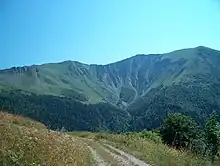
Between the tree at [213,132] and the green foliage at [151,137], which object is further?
the green foliage at [151,137]

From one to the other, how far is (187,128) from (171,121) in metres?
3.86

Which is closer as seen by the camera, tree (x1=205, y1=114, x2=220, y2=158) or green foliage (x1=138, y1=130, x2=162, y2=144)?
tree (x1=205, y1=114, x2=220, y2=158)

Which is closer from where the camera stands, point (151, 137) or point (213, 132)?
point (213, 132)

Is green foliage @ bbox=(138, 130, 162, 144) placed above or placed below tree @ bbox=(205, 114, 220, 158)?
below

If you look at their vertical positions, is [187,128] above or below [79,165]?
below

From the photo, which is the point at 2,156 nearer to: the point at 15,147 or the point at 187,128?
the point at 15,147

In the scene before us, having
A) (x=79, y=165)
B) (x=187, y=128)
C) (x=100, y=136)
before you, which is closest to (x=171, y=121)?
(x=187, y=128)

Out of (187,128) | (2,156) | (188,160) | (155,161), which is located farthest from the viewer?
(187,128)

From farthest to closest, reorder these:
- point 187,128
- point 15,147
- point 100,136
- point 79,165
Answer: point 187,128 < point 100,136 < point 79,165 < point 15,147

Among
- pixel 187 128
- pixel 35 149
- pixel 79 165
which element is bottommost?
pixel 187 128

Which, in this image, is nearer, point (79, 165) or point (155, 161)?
point (79, 165)

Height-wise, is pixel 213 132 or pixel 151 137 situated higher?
pixel 213 132

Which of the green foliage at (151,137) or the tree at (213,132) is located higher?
the tree at (213,132)

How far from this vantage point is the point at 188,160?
21.2 m
